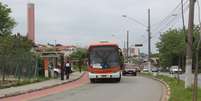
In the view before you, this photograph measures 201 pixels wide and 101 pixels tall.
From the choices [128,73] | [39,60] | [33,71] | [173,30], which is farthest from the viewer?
[173,30]

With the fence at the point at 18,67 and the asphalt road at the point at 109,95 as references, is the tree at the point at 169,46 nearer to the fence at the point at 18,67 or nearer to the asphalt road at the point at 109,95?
the fence at the point at 18,67

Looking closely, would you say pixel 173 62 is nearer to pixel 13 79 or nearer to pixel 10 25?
pixel 10 25

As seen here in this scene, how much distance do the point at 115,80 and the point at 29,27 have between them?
80.8 m

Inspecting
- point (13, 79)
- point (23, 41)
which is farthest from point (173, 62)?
point (13, 79)

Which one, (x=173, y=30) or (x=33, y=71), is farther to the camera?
(x=173, y=30)

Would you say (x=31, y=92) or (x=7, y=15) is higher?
(x=7, y=15)

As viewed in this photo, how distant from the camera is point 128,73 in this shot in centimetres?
7262

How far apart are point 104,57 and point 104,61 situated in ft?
1.06

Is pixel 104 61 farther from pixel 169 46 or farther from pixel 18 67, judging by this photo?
pixel 169 46

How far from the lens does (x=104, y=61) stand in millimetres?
44844

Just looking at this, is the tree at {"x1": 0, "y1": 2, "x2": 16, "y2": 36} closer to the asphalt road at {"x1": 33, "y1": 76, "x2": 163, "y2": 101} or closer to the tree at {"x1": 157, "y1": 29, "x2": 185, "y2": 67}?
the tree at {"x1": 157, "y1": 29, "x2": 185, "y2": 67}

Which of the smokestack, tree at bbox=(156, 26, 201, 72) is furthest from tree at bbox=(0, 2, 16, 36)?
tree at bbox=(156, 26, 201, 72)

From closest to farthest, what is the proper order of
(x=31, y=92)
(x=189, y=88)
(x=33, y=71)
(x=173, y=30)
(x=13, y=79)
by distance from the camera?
(x=189, y=88) → (x=31, y=92) → (x=13, y=79) → (x=33, y=71) → (x=173, y=30)

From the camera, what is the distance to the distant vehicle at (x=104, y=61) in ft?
147
